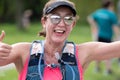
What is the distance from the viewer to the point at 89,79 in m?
11.0

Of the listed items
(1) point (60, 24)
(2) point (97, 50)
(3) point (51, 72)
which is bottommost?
(3) point (51, 72)

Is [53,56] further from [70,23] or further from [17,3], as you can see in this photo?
[17,3]

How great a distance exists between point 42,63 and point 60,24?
0.38m

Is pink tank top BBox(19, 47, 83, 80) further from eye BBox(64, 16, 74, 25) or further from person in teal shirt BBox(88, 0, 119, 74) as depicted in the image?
person in teal shirt BBox(88, 0, 119, 74)

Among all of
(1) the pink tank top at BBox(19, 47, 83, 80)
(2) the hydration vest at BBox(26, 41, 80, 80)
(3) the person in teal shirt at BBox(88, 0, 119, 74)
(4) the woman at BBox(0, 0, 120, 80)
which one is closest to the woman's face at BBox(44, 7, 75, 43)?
(4) the woman at BBox(0, 0, 120, 80)

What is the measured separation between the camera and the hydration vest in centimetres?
427

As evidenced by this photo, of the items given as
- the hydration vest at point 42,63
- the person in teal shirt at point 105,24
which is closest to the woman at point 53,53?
the hydration vest at point 42,63

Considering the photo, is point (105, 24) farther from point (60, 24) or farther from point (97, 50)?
point (60, 24)

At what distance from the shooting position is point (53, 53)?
14.6 feet

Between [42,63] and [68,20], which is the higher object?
[68,20]

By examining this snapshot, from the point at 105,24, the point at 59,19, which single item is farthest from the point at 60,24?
the point at 105,24

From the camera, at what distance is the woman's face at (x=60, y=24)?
Result: 14.2 feet

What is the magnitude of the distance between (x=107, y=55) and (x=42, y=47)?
0.62m

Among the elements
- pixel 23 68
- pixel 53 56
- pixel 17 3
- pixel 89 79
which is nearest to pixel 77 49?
pixel 53 56
